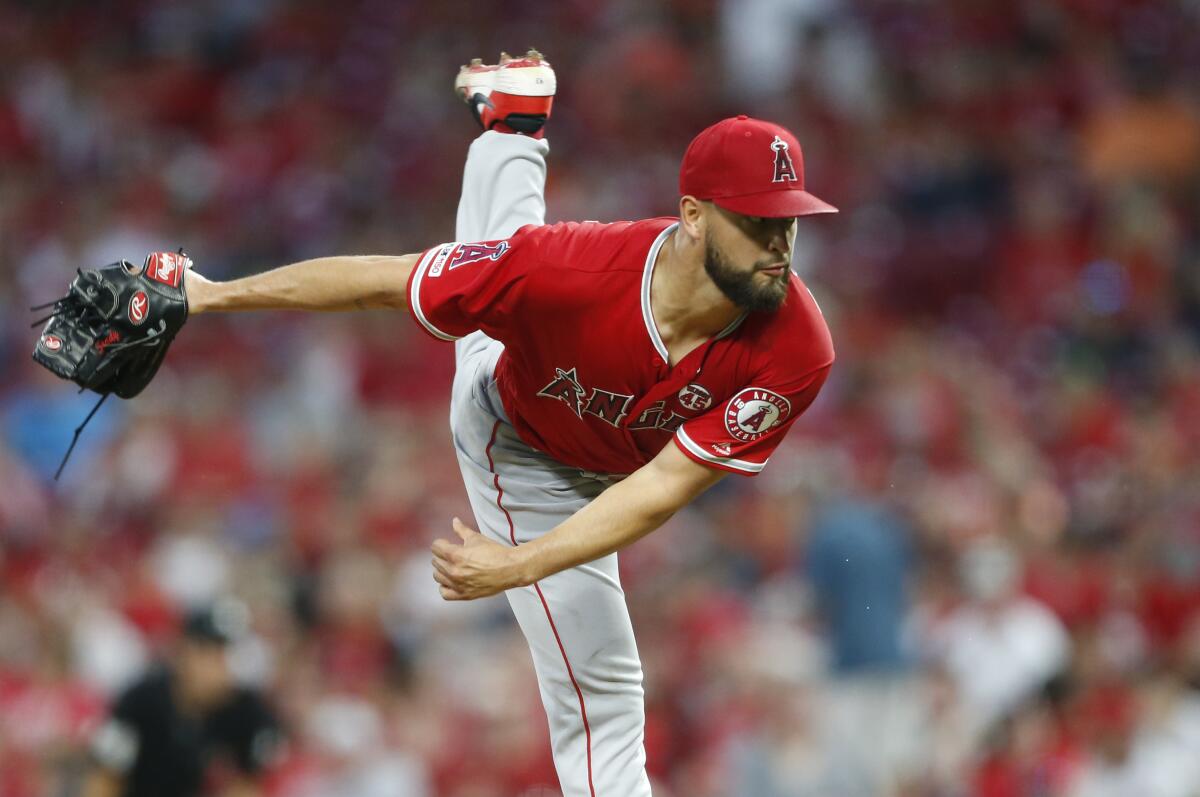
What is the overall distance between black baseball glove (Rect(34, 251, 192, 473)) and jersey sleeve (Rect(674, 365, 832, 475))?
1.19m

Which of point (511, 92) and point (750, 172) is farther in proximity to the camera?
point (511, 92)

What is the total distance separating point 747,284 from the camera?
3.58 m

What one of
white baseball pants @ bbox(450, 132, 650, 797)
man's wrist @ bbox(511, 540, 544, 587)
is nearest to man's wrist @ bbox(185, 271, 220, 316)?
white baseball pants @ bbox(450, 132, 650, 797)

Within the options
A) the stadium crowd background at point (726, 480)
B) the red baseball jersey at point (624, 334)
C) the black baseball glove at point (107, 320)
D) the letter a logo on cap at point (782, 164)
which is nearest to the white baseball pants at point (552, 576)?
the red baseball jersey at point (624, 334)

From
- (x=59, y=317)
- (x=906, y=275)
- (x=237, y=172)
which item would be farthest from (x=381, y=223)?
(x=59, y=317)

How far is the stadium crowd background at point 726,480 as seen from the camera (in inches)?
263

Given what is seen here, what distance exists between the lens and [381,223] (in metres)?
10.4

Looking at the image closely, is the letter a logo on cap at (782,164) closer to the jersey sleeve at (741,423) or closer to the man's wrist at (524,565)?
Result: the jersey sleeve at (741,423)

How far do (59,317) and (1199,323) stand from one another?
620cm

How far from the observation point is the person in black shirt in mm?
5590

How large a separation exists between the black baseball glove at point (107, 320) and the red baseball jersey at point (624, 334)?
0.57m

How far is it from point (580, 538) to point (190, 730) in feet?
8.24

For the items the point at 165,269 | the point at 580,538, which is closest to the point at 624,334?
the point at 580,538

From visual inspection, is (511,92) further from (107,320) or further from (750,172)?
(107,320)
